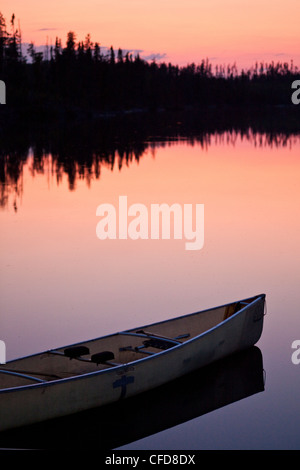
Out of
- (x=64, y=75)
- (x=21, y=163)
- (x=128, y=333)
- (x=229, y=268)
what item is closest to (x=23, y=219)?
(x=229, y=268)

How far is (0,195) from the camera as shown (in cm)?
2658

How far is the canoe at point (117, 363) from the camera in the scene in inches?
328

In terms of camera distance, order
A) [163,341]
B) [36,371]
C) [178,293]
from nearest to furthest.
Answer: [36,371] < [163,341] < [178,293]

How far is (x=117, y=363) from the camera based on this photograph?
9992 millimetres

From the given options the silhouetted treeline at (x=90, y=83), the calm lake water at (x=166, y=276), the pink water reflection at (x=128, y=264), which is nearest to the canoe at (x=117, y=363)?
the calm lake water at (x=166, y=276)

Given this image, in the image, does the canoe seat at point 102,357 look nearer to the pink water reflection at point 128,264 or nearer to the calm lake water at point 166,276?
the calm lake water at point 166,276

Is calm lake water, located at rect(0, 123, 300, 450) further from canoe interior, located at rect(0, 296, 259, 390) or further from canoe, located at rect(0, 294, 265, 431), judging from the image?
canoe interior, located at rect(0, 296, 259, 390)

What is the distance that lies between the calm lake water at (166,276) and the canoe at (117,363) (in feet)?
1.48

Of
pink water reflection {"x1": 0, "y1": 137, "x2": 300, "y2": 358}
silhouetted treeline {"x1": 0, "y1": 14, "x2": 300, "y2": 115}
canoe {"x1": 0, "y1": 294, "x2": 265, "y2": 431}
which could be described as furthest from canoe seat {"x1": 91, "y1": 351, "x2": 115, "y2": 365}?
silhouetted treeline {"x1": 0, "y1": 14, "x2": 300, "y2": 115}

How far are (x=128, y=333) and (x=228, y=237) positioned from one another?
8.67 meters

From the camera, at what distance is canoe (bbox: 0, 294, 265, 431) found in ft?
27.4

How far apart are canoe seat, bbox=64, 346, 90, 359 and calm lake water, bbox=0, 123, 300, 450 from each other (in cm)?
124
